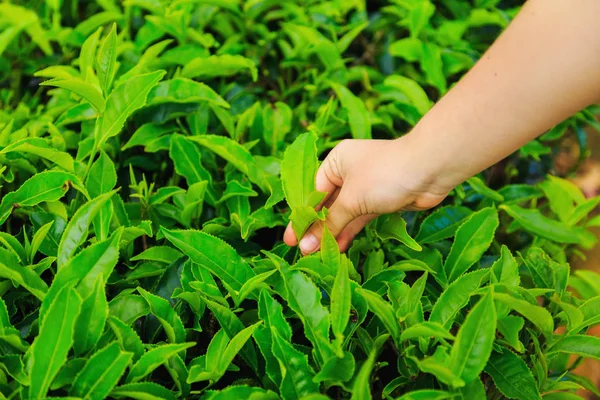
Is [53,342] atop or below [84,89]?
below

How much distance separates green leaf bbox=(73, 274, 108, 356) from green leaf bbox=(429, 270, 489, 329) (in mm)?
579

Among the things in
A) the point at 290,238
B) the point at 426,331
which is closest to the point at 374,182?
the point at 290,238

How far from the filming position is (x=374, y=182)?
113 cm

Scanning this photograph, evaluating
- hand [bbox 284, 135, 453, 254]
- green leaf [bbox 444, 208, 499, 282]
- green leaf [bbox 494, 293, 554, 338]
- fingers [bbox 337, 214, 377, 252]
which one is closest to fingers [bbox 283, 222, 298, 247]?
hand [bbox 284, 135, 453, 254]

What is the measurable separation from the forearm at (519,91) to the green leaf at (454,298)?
0.69 feet

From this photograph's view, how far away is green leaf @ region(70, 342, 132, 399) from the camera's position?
2.76 feet

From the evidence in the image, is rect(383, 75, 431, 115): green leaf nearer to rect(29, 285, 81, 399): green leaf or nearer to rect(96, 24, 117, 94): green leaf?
rect(96, 24, 117, 94): green leaf

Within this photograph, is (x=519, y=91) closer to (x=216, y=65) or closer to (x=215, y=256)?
(x=215, y=256)

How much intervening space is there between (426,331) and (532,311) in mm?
199

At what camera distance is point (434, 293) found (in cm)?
126

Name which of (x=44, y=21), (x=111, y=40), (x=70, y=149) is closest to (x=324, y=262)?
(x=111, y=40)

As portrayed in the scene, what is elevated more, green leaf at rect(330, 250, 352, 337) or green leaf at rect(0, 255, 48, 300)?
green leaf at rect(0, 255, 48, 300)

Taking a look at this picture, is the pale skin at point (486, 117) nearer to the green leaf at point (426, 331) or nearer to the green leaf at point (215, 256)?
the green leaf at point (215, 256)

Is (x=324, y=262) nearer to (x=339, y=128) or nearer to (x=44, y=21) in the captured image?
(x=339, y=128)
